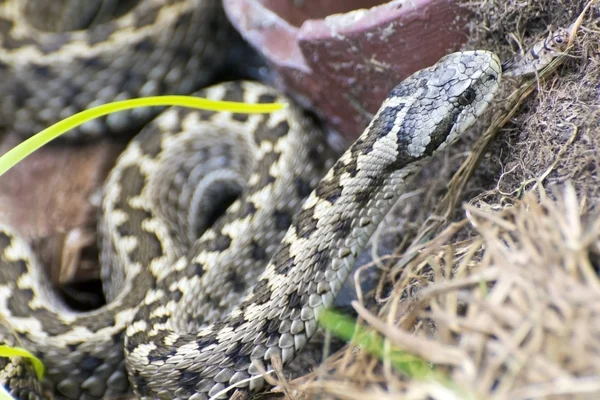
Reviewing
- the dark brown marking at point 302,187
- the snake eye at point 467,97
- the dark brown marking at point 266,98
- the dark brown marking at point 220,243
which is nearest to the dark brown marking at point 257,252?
the dark brown marking at point 220,243

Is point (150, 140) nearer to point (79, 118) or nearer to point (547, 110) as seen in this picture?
point (79, 118)

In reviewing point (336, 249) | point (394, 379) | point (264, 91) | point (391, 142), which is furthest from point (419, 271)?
point (264, 91)

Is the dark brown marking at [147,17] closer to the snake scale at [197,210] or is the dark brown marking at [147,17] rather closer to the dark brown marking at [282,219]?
the snake scale at [197,210]

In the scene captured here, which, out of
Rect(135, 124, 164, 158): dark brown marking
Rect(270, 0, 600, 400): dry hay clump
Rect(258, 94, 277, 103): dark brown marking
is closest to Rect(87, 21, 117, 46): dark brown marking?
Rect(135, 124, 164, 158): dark brown marking

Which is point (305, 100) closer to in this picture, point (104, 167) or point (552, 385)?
point (104, 167)

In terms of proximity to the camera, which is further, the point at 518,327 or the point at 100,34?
the point at 100,34

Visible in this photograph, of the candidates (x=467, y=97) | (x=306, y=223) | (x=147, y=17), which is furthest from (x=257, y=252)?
(x=147, y=17)

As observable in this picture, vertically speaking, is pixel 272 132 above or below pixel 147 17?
below
